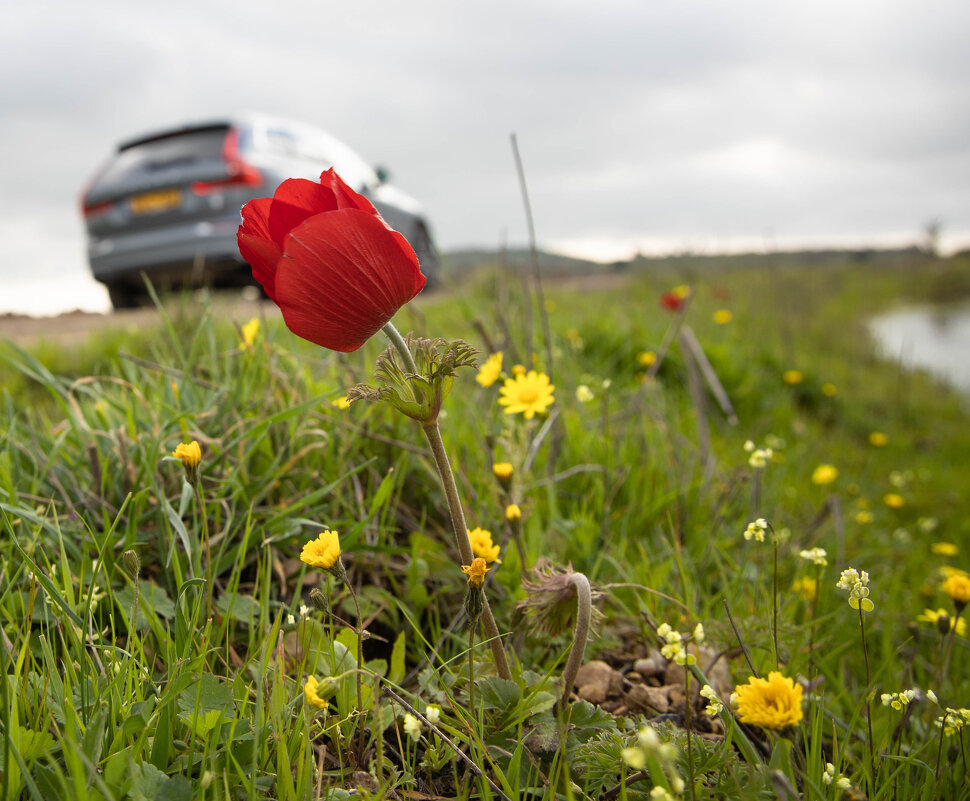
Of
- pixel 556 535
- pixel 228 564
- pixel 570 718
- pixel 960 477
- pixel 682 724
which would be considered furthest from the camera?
pixel 960 477

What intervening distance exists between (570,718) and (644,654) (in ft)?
1.59

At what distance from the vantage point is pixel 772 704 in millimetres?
768

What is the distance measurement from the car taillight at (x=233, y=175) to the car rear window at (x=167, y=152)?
12cm

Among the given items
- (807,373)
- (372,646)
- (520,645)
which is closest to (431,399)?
(520,645)

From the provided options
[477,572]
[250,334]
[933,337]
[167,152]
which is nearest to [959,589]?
[477,572]

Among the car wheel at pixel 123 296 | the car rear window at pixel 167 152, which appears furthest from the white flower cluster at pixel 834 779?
the car wheel at pixel 123 296

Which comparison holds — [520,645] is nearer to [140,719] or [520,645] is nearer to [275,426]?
[140,719]

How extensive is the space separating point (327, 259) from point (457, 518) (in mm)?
392

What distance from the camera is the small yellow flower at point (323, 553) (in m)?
0.90

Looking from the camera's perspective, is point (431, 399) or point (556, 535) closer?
point (431, 399)

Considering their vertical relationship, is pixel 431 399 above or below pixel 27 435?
above

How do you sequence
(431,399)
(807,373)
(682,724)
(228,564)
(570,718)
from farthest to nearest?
(807,373) < (228,564) < (682,724) < (570,718) < (431,399)

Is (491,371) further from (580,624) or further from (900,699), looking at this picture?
(900,699)

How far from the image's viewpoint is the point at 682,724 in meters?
1.19
